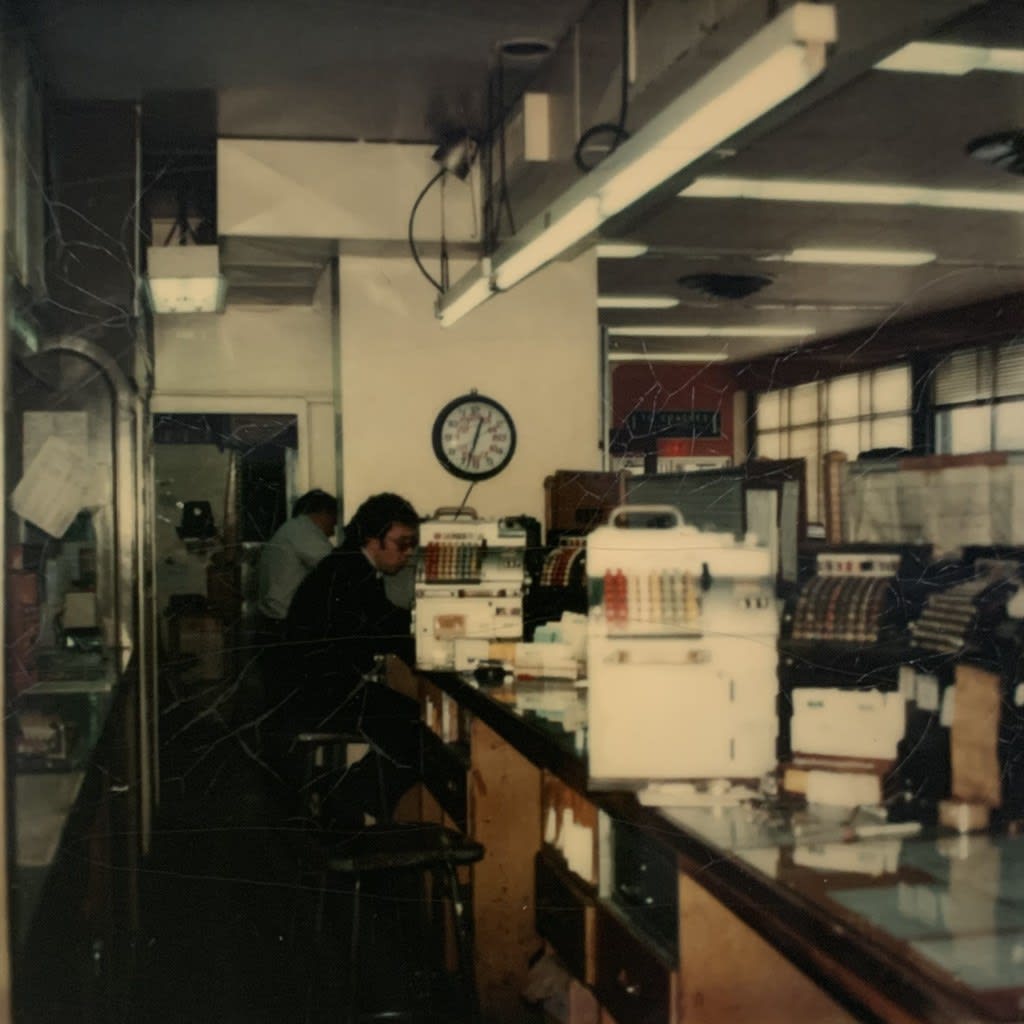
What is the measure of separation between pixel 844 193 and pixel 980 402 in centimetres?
221

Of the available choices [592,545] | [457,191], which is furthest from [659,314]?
[592,545]

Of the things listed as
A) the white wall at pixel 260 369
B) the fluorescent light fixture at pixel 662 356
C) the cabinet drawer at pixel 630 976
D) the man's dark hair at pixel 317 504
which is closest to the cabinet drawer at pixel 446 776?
the cabinet drawer at pixel 630 976

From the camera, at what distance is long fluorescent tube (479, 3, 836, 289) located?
193 cm

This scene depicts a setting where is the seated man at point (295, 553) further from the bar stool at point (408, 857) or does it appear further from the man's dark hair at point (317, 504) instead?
the bar stool at point (408, 857)

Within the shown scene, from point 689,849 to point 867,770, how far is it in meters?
0.42

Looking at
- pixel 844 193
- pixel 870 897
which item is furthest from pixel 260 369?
pixel 870 897

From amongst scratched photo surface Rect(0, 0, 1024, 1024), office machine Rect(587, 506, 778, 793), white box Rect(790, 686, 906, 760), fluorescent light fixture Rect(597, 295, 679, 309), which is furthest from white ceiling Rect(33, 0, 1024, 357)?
white box Rect(790, 686, 906, 760)

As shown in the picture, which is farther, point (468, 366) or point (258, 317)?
point (258, 317)

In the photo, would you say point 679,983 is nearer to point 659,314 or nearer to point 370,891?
point 370,891

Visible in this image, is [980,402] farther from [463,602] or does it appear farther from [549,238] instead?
[463,602]

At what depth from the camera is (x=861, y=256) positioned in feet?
21.9

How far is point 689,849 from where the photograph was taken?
6.34 feet

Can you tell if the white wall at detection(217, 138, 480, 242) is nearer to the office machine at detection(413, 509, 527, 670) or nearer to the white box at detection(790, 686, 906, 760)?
the office machine at detection(413, 509, 527, 670)

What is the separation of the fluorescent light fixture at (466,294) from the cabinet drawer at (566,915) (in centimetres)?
213
